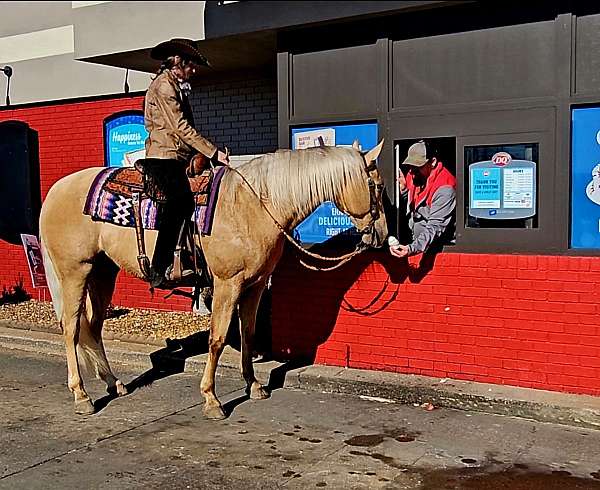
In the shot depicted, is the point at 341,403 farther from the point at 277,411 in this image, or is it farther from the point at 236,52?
the point at 236,52

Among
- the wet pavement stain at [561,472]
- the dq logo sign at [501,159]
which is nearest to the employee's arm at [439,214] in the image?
the dq logo sign at [501,159]

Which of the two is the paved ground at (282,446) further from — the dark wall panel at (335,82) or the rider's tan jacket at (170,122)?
the dark wall panel at (335,82)

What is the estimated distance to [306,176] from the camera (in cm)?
577

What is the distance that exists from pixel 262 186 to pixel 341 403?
1.95 m

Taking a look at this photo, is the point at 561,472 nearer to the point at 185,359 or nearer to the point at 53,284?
the point at 185,359

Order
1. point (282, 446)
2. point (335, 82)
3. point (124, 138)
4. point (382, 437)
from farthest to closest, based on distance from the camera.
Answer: point (124, 138) → point (335, 82) → point (382, 437) → point (282, 446)

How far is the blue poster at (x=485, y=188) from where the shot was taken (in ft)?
20.1

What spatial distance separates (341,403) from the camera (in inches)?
243

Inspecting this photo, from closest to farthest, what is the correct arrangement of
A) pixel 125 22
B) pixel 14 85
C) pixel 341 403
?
1. pixel 341 403
2. pixel 125 22
3. pixel 14 85

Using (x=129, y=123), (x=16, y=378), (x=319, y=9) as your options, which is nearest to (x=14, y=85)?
(x=129, y=123)

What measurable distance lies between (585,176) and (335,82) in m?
2.40

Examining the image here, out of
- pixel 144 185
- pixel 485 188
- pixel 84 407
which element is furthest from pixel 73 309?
pixel 485 188

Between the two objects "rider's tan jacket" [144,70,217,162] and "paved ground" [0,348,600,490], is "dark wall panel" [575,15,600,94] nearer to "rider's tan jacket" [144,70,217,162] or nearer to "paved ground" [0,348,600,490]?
"paved ground" [0,348,600,490]

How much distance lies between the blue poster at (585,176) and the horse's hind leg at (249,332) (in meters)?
2.61
